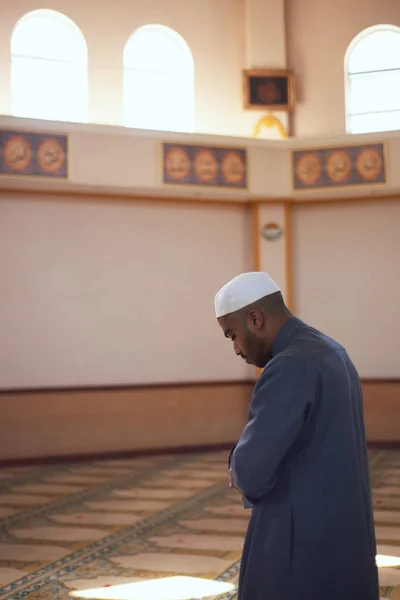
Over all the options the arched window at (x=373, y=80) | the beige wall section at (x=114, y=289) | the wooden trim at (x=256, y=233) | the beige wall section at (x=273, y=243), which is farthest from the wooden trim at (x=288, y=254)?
the arched window at (x=373, y=80)

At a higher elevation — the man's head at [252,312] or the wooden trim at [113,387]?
the man's head at [252,312]

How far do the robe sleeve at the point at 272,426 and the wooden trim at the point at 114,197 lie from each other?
351 inches

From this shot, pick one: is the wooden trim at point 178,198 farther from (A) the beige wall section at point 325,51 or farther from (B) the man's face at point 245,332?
(B) the man's face at point 245,332

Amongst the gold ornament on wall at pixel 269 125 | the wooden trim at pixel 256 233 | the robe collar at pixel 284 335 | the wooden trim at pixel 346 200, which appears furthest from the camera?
the gold ornament on wall at pixel 269 125

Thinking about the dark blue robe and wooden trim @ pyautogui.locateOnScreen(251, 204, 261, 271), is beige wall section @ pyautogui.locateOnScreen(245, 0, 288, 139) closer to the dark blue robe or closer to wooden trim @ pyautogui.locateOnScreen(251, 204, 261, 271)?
wooden trim @ pyautogui.locateOnScreen(251, 204, 261, 271)

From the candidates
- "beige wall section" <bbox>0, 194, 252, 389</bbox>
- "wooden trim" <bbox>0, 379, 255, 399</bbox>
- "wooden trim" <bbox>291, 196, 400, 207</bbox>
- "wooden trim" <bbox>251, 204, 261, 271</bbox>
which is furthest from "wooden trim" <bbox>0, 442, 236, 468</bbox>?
"wooden trim" <bbox>291, 196, 400, 207</bbox>

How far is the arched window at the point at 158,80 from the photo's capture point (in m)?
11.9

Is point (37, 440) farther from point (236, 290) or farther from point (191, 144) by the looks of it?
point (236, 290)

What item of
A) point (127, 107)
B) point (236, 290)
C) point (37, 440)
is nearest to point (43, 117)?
point (127, 107)

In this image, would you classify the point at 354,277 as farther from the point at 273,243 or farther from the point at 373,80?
the point at 373,80

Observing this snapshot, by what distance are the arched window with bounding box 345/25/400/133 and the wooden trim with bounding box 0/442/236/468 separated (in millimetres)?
5032

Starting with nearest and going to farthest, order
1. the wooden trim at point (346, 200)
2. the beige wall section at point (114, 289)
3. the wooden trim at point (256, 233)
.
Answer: the beige wall section at point (114, 289) → the wooden trim at point (346, 200) → the wooden trim at point (256, 233)

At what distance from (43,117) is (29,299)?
2469 mm

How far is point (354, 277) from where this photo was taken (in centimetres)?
1211
